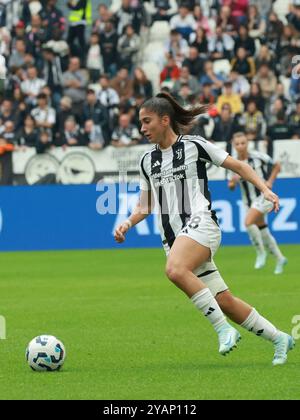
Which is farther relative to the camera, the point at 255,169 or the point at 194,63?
the point at 194,63

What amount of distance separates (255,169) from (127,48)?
8.91m

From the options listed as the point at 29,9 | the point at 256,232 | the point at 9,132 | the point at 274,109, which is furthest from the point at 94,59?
the point at 256,232

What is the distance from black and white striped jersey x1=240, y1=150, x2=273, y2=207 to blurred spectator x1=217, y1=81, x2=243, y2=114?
5.48m

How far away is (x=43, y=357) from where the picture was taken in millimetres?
8570

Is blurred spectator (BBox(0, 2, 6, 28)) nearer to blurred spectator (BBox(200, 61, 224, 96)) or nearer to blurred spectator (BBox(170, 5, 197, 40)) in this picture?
blurred spectator (BBox(170, 5, 197, 40))

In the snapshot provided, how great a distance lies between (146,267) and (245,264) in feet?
5.80

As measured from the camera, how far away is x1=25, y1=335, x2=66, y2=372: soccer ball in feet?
28.1

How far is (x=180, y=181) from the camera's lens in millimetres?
8836

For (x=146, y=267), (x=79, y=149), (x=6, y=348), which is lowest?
(x=6, y=348)

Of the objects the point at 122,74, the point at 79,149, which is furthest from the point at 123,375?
the point at 122,74

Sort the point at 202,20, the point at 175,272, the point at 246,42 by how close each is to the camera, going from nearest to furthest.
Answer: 1. the point at 175,272
2. the point at 246,42
3. the point at 202,20

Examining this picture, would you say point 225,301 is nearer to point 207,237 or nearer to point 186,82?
point 207,237

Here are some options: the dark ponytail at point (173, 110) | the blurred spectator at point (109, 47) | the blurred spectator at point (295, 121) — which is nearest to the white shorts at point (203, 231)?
the dark ponytail at point (173, 110)

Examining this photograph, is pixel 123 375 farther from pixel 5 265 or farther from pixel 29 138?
pixel 29 138
